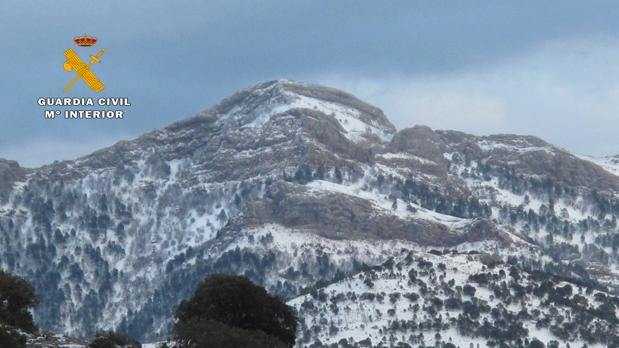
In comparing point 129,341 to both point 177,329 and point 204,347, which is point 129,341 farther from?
point 204,347

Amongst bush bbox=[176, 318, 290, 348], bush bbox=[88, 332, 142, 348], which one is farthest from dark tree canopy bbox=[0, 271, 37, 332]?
bush bbox=[176, 318, 290, 348]

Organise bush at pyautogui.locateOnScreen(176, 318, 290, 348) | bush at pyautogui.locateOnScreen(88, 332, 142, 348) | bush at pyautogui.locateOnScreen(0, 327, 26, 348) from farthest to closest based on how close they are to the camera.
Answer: bush at pyautogui.locateOnScreen(176, 318, 290, 348), bush at pyautogui.locateOnScreen(88, 332, 142, 348), bush at pyautogui.locateOnScreen(0, 327, 26, 348)

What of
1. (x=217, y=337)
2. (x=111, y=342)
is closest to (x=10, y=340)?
(x=111, y=342)

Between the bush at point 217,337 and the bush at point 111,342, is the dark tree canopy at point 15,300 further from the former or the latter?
the bush at point 217,337

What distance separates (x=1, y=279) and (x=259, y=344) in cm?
3615

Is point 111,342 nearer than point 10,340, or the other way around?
point 10,340

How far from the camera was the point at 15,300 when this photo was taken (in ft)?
606

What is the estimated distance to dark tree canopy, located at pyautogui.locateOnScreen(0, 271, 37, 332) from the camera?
179625 mm

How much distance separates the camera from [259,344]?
548ft

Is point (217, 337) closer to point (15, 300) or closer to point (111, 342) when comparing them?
point (111, 342)

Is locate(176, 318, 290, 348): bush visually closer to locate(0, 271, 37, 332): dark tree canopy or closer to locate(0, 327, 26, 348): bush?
locate(0, 271, 37, 332): dark tree canopy

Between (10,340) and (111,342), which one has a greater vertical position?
(111,342)

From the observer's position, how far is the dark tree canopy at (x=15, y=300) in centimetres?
17962

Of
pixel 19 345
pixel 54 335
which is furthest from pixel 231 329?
pixel 19 345
